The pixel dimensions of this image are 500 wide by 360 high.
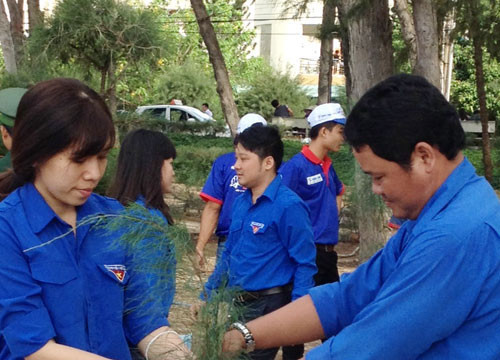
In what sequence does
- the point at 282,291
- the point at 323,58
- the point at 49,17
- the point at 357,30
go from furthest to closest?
the point at 323,58
the point at 49,17
the point at 357,30
the point at 282,291

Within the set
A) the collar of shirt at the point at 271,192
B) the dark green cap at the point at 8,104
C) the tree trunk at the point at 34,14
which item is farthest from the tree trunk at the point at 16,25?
the dark green cap at the point at 8,104

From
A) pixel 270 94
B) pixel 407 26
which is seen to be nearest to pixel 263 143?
pixel 407 26

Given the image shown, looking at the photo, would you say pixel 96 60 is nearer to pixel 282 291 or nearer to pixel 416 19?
pixel 416 19

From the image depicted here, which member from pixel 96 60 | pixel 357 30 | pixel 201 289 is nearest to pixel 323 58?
pixel 96 60

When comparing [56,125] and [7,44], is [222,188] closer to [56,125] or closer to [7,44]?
[56,125]

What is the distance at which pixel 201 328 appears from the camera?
82.8 inches

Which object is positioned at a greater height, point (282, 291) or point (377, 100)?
point (377, 100)

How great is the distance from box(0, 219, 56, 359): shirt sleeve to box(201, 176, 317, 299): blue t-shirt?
6.96ft

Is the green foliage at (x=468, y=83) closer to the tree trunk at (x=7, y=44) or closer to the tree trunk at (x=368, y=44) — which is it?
the tree trunk at (x=7, y=44)

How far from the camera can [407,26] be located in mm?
8281

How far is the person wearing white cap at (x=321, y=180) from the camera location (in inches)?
210

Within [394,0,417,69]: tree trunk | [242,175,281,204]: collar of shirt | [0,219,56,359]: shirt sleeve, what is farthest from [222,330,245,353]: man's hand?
[394,0,417,69]: tree trunk

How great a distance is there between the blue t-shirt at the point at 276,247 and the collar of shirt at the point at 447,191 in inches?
86.4

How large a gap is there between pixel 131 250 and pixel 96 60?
13670mm
